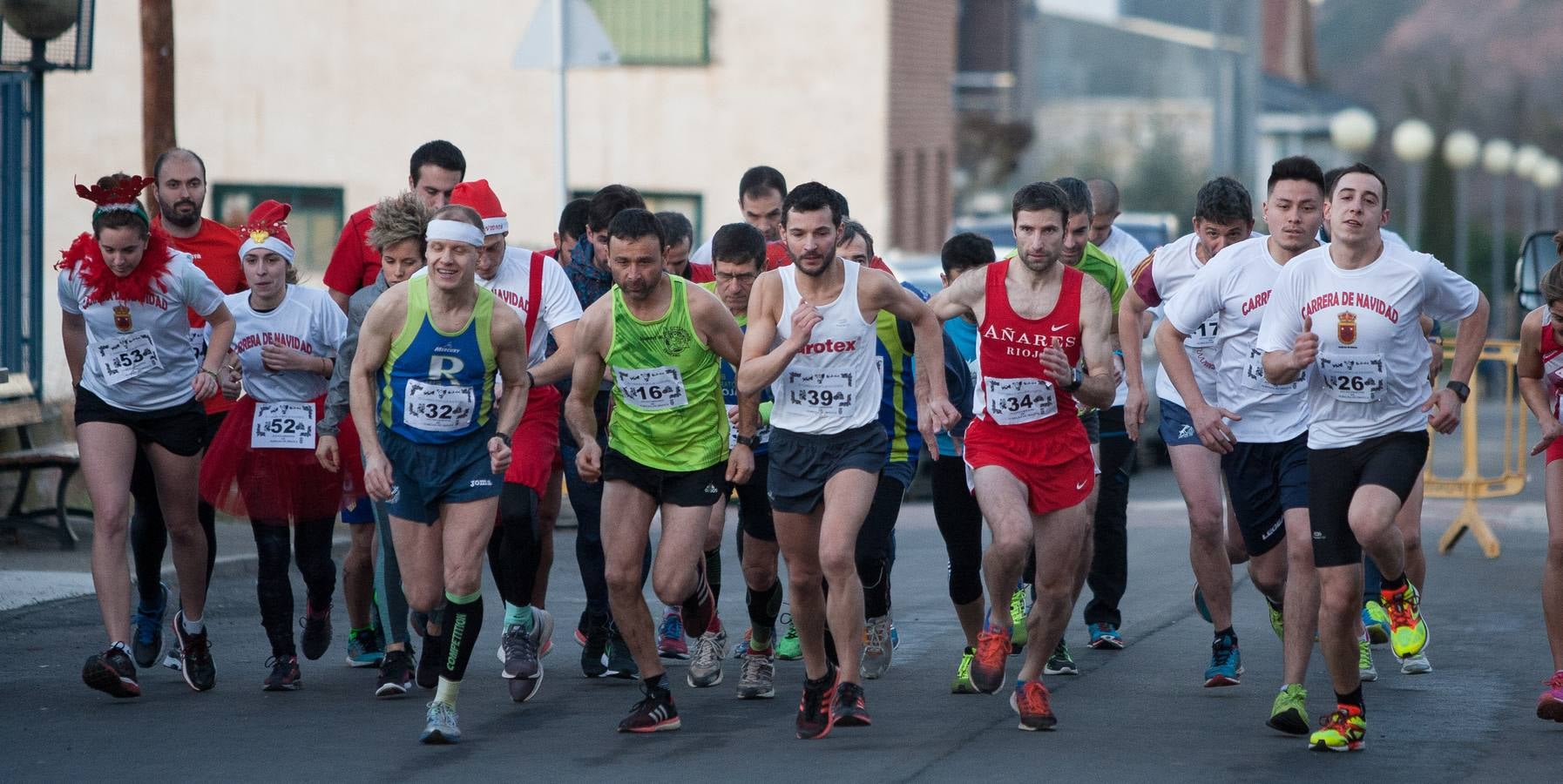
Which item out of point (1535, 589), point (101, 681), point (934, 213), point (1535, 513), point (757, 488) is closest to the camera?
point (101, 681)

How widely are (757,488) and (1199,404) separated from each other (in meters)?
1.84

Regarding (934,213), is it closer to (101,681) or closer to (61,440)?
(61,440)

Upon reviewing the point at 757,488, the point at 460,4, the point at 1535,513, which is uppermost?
the point at 460,4

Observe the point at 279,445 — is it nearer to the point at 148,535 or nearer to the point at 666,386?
the point at 148,535

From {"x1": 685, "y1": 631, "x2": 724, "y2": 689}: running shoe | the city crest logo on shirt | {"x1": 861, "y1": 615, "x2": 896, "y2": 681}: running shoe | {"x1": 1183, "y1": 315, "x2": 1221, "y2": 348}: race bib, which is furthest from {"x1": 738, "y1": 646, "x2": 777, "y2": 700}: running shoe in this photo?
the city crest logo on shirt

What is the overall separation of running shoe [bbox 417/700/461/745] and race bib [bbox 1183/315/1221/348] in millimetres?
3285

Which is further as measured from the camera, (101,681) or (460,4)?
(460,4)

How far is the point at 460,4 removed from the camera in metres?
27.8

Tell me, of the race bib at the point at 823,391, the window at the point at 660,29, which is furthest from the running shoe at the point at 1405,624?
the window at the point at 660,29

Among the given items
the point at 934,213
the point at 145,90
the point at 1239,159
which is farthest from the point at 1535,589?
the point at 1239,159

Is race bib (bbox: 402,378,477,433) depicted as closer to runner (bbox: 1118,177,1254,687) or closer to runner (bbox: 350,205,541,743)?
runner (bbox: 350,205,541,743)

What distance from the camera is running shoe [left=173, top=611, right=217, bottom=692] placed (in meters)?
8.52

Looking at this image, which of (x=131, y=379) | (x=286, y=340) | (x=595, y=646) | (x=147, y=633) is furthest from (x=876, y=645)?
(x=131, y=379)

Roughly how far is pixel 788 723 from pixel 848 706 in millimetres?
334
